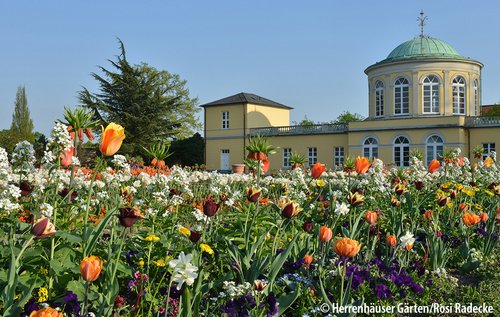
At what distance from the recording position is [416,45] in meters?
40.1

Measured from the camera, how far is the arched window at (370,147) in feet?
125

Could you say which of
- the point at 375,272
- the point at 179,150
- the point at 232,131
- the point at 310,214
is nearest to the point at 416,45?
the point at 232,131

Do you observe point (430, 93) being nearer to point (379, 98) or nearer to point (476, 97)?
point (379, 98)

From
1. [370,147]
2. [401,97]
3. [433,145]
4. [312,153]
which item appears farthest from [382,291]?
[312,153]

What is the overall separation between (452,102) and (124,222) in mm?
38344

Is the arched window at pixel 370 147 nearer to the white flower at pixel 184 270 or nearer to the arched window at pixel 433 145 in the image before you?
the arched window at pixel 433 145

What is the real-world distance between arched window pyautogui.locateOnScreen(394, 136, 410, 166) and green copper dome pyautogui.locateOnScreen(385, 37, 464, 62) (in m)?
6.33

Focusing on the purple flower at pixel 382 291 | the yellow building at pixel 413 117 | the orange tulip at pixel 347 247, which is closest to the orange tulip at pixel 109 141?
the orange tulip at pixel 347 247

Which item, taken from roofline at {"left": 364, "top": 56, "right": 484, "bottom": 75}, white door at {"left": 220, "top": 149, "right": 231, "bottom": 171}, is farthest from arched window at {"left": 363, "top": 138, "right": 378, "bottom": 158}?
white door at {"left": 220, "top": 149, "right": 231, "bottom": 171}

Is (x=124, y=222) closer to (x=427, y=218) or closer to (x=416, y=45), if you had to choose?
(x=427, y=218)

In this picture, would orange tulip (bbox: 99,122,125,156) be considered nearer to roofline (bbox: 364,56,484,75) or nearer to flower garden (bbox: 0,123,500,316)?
flower garden (bbox: 0,123,500,316)

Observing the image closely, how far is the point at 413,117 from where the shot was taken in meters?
36.9

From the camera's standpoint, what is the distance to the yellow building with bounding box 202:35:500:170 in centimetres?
3566

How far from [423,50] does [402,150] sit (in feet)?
27.3
